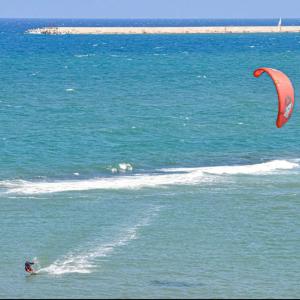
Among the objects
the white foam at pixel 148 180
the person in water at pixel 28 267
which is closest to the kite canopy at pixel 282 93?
the person in water at pixel 28 267

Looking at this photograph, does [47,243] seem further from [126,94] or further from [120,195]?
[126,94]

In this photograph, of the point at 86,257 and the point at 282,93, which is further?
the point at 282,93

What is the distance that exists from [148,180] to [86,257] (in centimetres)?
1495

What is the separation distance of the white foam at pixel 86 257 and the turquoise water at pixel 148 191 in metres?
0.07

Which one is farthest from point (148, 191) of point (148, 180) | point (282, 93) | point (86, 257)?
point (282, 93)

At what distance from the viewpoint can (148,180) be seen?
50.3 metres

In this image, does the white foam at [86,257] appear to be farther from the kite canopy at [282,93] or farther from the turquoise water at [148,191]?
the kite canopy at [282,93]

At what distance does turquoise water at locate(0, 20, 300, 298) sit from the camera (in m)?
33.9

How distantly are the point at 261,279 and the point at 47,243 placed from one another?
29.0ft

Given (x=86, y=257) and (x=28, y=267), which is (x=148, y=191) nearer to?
(x=86, y=257)

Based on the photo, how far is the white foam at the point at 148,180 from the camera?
158 ft

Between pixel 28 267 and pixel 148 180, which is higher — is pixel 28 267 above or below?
above

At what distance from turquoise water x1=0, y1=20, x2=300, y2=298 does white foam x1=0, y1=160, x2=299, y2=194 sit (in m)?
0.10

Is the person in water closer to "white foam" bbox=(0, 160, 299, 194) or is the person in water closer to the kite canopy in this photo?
the kite canopy
